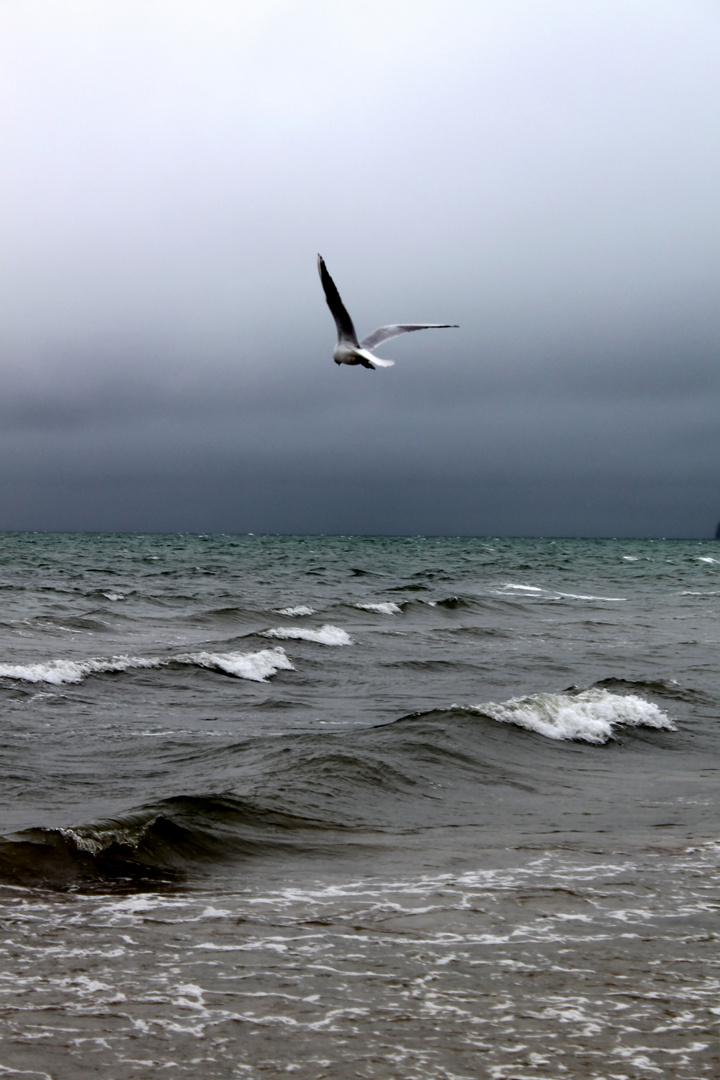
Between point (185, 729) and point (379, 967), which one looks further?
point (185, 729)

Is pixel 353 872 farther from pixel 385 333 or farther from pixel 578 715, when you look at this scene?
pixel 578 715

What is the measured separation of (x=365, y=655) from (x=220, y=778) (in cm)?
1122

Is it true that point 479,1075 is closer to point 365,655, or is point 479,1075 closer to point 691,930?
point 691,930

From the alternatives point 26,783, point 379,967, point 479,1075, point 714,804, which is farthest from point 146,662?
point 479,1075

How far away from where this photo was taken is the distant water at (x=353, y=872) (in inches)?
183

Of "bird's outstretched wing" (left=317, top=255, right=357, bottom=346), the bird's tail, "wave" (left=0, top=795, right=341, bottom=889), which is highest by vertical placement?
"bird's outstretched wing" (left=317, top=255, right=357, bottom=346)

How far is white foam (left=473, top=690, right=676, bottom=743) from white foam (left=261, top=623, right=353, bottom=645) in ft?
29.3

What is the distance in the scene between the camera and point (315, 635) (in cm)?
2303

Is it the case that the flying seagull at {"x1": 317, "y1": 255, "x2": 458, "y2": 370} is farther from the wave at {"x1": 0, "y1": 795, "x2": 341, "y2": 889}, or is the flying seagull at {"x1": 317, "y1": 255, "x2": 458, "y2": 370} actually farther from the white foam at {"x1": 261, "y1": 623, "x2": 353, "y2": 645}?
the white foam at {"x1": 261, "y1": 623, "x2": 353, "y2": 645}

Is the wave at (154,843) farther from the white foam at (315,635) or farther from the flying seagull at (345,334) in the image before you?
the white foam at (315,635)

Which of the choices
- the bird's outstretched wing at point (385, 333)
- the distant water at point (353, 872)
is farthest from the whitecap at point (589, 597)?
the bird's outstretched wing at point (385, 333)

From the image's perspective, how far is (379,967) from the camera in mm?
5457

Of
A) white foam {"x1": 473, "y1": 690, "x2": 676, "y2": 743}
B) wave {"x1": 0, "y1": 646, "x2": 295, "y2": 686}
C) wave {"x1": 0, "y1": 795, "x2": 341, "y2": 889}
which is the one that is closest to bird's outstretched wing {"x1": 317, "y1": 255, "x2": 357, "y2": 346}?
wave {"x1": 0, "y1": 795, "x2": 341, "y2": 889}

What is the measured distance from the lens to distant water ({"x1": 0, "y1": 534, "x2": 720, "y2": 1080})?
466 cm
